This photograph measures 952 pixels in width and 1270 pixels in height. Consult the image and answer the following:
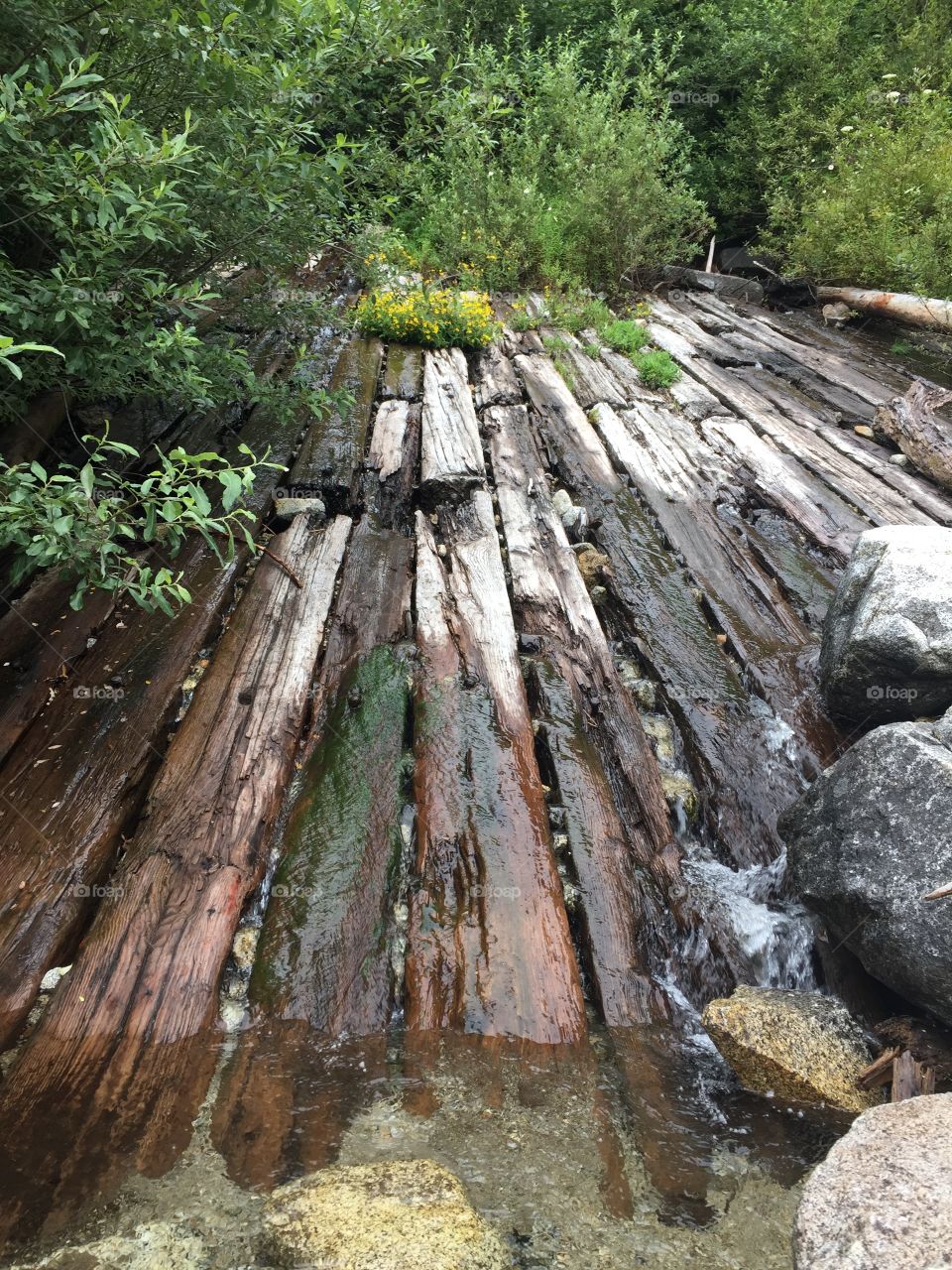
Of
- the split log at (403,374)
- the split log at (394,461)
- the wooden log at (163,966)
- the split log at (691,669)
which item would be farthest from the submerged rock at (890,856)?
the split log at (403,374)

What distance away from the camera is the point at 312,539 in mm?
5168

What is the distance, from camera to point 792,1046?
279 centimetres

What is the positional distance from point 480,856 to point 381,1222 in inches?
55.4

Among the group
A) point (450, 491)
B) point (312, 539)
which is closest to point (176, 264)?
point (312, 539)

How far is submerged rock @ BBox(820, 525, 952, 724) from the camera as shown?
3803 mm

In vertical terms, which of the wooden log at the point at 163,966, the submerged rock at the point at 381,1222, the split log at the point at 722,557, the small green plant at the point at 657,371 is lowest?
the wooden log at the point at 163,966

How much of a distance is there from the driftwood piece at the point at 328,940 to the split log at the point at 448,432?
5.68 ft

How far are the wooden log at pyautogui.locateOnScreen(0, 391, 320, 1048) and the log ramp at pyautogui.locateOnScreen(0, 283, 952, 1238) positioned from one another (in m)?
0.01

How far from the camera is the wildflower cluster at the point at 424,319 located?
322 inches

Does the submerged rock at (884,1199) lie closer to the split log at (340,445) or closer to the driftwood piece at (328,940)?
the driftwood piece at (328,940)

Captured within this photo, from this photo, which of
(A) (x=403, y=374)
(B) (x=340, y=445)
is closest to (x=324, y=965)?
(B) (x=340, y=445)

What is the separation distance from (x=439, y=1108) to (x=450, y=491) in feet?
13.5

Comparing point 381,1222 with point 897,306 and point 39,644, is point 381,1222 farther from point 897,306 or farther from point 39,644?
point 897,306

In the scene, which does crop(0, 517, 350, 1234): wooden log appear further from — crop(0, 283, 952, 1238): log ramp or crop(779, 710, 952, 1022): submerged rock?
crop(779, 710, 952, 1022): submerged rock
